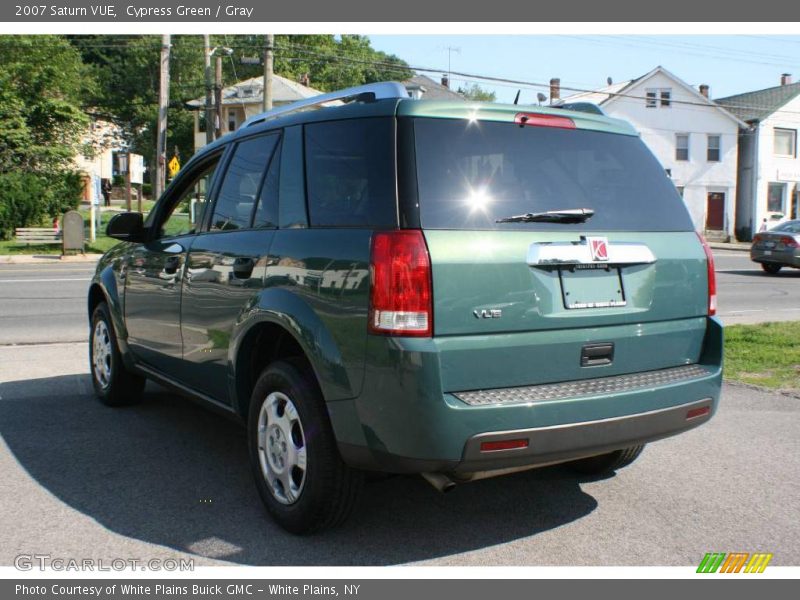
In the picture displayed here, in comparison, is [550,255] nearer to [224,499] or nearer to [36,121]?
[224,499]

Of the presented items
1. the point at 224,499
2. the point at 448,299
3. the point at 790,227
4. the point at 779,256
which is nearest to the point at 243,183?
the point at 224,499

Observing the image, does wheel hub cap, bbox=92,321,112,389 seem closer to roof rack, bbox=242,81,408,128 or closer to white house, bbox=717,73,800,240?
roof rack, bbox=242,81,408,128

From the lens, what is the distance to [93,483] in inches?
181

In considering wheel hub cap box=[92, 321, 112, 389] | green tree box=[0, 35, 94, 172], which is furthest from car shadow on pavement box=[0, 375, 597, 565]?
green tree box=[0, 35, 94, 172]

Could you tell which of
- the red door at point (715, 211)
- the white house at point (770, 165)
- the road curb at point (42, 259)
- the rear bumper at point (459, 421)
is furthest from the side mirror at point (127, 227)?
Result: the white house at point (770, 165)

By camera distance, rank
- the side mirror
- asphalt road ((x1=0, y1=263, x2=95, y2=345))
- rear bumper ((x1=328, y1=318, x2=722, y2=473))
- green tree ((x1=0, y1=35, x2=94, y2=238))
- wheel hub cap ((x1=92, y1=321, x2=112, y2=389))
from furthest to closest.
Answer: green tree ((x1=0, y1=35, x2=94, y2=238)) < asphalt road ((x1=0, y1=263, x2=95, y2=345)) < wheel hub cap ((x1=92, y1=321, x2=112, y2=389)) < the side mirror < rear bumper ((x1=328, y1=318, x2=722, y2=473))

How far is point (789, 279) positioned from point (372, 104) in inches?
786

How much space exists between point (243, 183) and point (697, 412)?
2.63 metres

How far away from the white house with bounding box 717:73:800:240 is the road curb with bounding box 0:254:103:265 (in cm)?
3841

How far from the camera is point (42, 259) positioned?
76.2ft

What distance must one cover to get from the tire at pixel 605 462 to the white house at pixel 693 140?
46259 mm

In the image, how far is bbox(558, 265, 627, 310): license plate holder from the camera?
140 inches

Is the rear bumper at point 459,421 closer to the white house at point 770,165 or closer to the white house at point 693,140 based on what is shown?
the white house at point 693,140

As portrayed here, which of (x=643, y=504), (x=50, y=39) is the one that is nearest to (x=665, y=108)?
(x=50, y=39)
